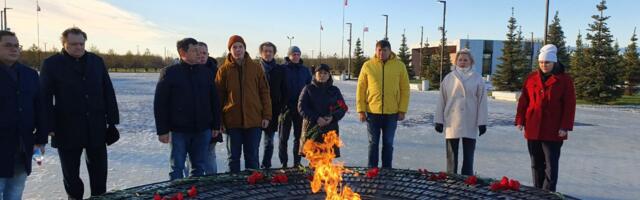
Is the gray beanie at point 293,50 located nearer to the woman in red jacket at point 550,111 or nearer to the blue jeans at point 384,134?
the blue jeans at point 384,134

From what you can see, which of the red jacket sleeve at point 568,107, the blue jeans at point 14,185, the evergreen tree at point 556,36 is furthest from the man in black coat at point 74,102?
the evergreen tree at point 556,36

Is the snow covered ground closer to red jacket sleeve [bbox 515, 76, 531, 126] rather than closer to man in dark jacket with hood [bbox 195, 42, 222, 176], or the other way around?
man in dark jacket with hood [bbox 195, 42, 222, 176]

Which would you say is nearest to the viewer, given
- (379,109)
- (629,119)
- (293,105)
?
(379,109)

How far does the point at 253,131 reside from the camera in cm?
456

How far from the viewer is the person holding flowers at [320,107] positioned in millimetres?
5012

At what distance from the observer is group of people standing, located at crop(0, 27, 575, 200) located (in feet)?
11.0

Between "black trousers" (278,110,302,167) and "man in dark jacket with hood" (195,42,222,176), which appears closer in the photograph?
"man in dark jacket with hood" (195,42,222,176)

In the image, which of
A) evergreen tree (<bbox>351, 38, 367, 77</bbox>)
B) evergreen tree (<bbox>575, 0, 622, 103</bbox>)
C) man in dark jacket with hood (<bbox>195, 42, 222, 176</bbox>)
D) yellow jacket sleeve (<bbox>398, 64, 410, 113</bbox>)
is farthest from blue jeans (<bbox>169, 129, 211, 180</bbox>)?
evergreen tree (<bbox>351, 38, 367, 77</bbox>)

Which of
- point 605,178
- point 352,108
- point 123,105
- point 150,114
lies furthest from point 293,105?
point 123,105

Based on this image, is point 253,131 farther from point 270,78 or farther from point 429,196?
point 429,196

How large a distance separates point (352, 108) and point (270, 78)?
28.7ft

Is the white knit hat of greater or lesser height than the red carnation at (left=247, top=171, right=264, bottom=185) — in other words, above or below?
above

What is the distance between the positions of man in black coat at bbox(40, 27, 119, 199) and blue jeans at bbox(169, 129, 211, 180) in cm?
58

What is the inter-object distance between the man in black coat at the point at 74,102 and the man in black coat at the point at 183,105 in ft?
1.53
